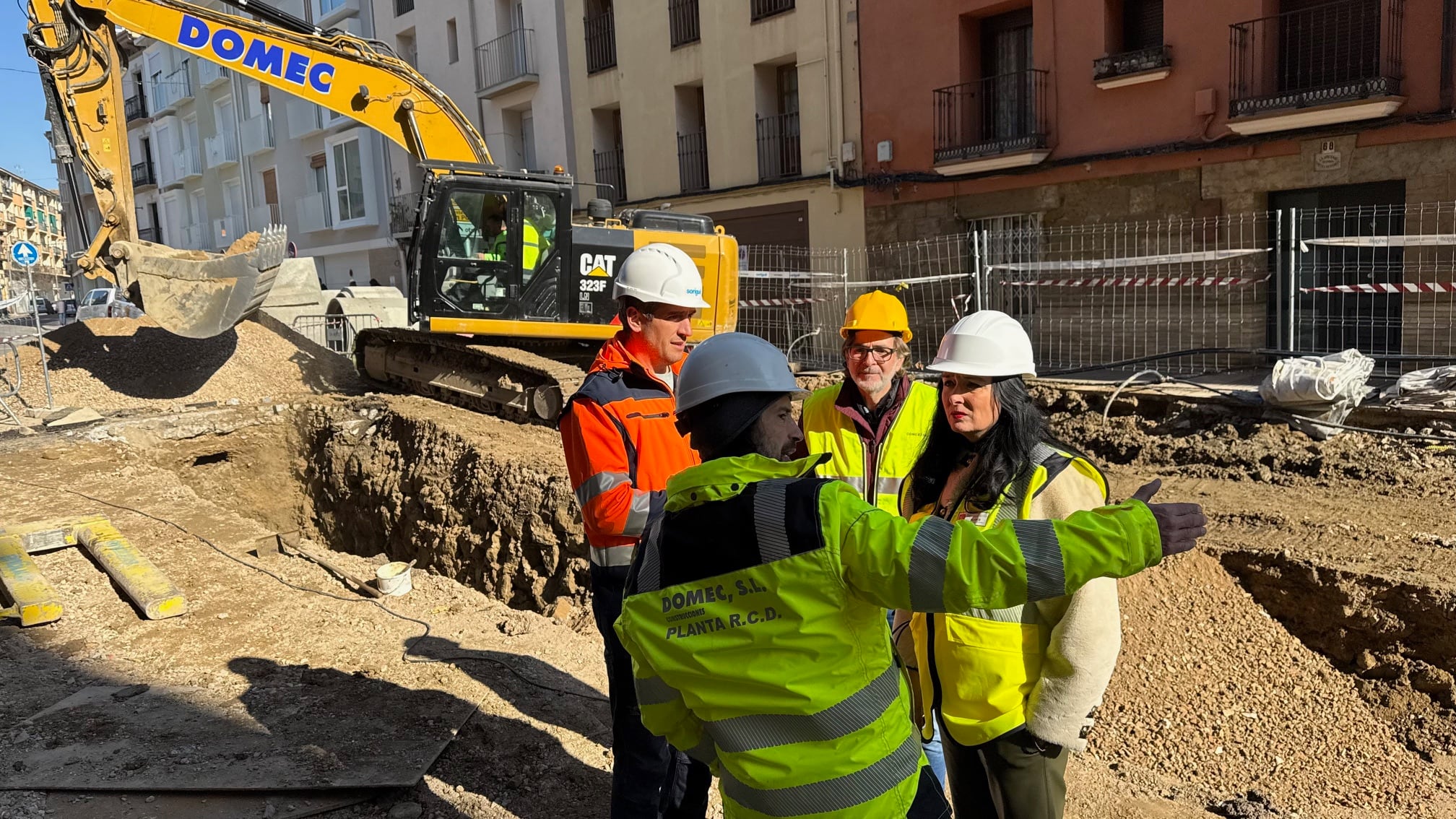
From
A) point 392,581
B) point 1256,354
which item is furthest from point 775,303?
point 392,581

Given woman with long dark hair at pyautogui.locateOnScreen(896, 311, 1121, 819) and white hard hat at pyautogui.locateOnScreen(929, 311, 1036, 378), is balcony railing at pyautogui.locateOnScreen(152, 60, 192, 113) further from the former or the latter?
woman with long dark hair at pyautogui.locateOnScreen(896, 311, 1121, 819)

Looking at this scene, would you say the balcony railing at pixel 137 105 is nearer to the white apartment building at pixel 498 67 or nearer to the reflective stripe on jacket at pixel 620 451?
the white apartment building at pixel 498 67

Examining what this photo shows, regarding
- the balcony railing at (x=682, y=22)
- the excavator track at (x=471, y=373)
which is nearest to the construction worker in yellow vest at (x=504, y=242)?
the excavator track at (x=471, y=373)

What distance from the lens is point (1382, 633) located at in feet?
16.2

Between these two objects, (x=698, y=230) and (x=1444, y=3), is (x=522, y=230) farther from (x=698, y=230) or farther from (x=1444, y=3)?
(x=1444, y=3)

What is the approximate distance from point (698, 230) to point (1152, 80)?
6.12 metres

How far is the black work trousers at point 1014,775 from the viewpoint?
2.33m

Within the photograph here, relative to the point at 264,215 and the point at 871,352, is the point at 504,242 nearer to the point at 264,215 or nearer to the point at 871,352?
the point at 871,352

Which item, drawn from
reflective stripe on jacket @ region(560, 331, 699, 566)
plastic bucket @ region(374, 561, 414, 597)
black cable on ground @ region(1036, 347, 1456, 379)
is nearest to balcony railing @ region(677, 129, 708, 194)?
black cable on ground @ region(1036, 347, 1456, 379)

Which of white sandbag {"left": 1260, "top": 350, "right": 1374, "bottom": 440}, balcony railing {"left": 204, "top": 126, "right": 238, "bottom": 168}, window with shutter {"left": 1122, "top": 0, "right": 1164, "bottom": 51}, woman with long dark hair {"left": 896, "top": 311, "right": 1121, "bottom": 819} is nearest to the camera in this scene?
woman with long dark hair {"left": 896, "top": 311, "right": 1121, "bottom": 819}

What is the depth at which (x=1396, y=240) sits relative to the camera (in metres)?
8.35

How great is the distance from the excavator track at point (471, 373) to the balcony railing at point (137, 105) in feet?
113

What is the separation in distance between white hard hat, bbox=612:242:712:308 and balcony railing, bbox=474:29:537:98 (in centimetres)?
1966

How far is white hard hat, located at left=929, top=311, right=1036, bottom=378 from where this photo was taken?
2498 mm
